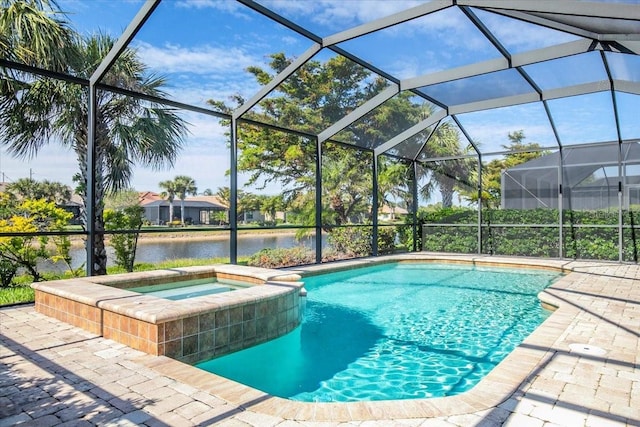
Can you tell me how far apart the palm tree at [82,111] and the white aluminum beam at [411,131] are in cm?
544

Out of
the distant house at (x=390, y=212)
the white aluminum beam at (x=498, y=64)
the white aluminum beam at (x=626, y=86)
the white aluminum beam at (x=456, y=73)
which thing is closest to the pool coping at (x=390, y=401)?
the white aluminum beam at (x=498, y=64)

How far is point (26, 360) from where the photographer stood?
343 cm

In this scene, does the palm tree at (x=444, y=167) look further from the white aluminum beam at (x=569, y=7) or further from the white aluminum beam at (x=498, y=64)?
the white aluminum beam at (x=569, y=7)

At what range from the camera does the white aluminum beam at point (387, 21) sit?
580 cm

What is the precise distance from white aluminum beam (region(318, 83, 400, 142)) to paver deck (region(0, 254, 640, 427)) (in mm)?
5991

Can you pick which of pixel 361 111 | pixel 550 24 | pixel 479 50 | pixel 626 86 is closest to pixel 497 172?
pixel 626 86

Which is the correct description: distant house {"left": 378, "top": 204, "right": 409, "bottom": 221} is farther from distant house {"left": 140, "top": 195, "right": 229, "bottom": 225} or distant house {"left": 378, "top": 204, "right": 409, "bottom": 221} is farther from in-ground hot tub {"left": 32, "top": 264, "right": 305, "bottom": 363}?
distant house {"left": 140, "top": 195, "right": 229, "bottom": 225}

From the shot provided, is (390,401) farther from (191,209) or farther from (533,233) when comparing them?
(191,209)

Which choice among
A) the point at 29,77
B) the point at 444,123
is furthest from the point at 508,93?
the point at 29,77

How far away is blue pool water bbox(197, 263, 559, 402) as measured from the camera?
12.4 ft

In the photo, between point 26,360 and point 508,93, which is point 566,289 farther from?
point 26,360

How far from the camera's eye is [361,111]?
30.8ft

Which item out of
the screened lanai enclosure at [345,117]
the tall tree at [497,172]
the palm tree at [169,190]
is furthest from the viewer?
the palm tree at [169,190]

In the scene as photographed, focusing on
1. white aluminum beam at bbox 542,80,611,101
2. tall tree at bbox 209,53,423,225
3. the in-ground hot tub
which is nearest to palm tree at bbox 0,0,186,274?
the in-ground hot tub
